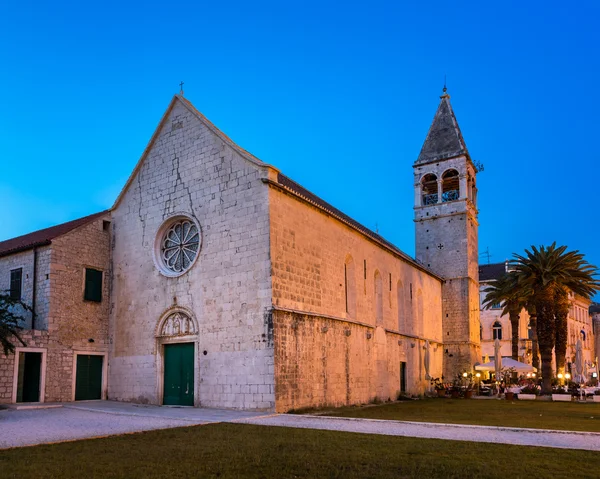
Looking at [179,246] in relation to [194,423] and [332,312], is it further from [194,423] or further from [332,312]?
[194,423]

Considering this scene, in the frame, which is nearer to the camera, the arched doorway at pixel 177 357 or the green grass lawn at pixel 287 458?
the green grass lawn at pixel 287 458

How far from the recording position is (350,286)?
94.2 feet

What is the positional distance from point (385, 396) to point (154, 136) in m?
17.3

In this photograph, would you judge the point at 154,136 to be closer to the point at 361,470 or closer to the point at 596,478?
the point at 361,470

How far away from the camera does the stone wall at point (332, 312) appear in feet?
71.3

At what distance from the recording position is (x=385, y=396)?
3017cm

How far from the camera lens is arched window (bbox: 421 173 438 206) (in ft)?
157

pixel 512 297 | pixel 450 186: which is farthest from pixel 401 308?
pixel 450 186

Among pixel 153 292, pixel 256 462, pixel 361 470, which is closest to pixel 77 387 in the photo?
pixel 153 292

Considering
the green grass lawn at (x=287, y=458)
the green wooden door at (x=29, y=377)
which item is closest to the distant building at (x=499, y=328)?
the green wooden door at (x=29, y=377)

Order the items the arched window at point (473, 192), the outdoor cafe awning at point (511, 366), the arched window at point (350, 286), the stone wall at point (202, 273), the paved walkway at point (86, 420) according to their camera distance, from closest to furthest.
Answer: the paved walkway at point (86, 420) < the stone wall at point (202, 273) < the arched window at point (350, 286) < the outdoor cafe awning at point (511, 366) < the arched window at point (473, 192)

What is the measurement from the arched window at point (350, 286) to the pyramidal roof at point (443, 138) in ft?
71.6

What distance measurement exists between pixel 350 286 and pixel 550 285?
13697 mm

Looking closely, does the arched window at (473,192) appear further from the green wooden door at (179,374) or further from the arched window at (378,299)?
the green wooden door at (179,374)
